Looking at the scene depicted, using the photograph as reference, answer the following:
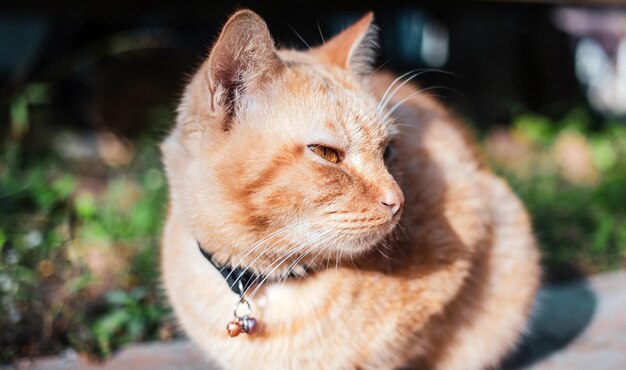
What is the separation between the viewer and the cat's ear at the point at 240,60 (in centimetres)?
146

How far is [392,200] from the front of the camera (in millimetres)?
1527

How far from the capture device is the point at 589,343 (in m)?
2.30

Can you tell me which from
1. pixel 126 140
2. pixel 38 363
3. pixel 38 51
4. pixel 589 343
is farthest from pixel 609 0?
pixel 38 51

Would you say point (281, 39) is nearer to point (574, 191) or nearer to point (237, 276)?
point (574, 191)

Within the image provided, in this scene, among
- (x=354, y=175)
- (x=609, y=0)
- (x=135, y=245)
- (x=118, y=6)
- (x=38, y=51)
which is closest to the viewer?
(x=354, y=175)

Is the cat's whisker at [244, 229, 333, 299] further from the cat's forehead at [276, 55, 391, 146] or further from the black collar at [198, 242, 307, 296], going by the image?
the cat's forehead at [276, 55, 391, 146]

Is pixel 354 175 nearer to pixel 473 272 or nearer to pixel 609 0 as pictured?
pixel 473 272

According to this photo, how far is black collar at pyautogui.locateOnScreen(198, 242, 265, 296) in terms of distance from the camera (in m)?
1.67

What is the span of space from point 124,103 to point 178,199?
408 centimetres

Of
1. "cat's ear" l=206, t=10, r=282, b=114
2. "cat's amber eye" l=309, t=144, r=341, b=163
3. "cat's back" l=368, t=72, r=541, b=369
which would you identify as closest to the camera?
"cat's ear" l=206, t=10, r=282, b=114

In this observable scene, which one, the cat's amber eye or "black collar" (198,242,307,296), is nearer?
the cat's amber eye

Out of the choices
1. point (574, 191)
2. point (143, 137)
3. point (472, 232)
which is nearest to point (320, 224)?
point (472, 232)

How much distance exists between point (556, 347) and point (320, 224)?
1.30 metres

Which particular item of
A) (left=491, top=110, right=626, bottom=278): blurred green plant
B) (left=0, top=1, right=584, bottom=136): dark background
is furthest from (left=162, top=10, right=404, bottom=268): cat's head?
(left=0, top=1, right=584, bottom=136): dark background
